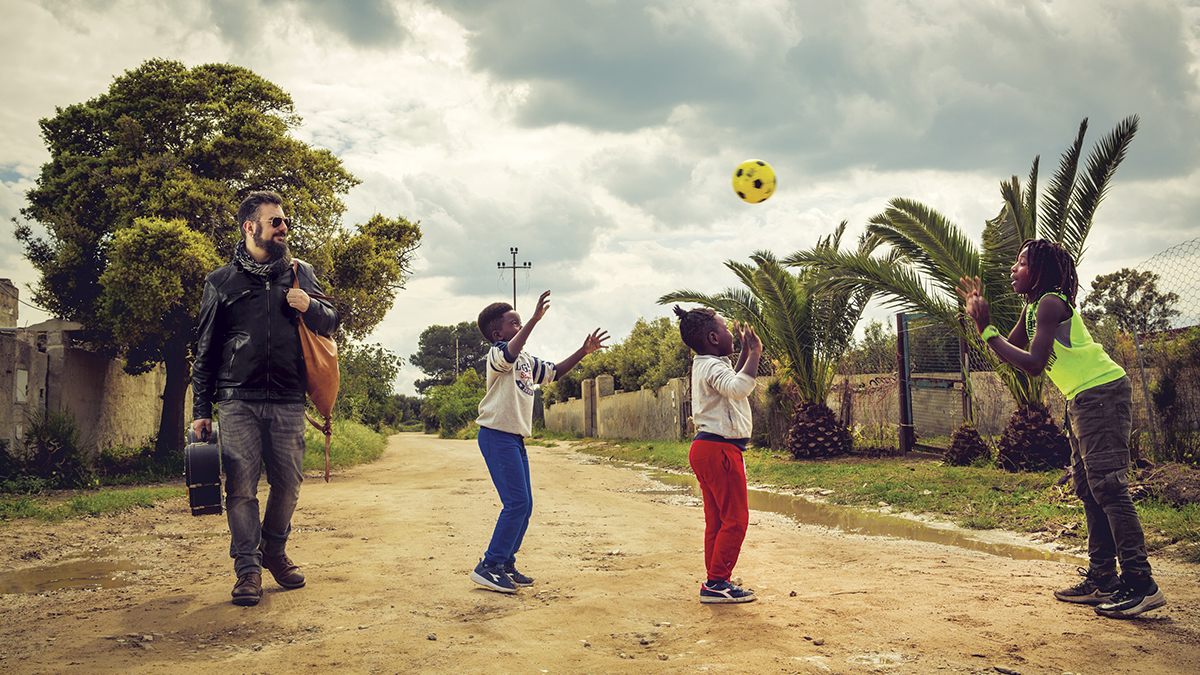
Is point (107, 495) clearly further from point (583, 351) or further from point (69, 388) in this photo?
point (583, 351)

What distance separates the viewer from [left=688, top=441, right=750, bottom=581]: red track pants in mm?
4125

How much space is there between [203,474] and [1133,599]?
194 inches

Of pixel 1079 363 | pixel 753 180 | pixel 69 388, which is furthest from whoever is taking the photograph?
pixel 69 388

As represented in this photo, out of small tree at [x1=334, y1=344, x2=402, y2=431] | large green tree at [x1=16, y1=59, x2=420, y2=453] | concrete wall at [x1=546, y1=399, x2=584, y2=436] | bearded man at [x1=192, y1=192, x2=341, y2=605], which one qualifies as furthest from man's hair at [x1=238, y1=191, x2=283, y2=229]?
concrete wall at [x1=546, y1=399, x2=584, y2=436]

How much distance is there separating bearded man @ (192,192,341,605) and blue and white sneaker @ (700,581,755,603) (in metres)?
2.38

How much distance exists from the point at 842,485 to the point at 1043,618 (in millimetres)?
6452

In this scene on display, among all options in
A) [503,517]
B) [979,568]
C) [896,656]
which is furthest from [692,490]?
[896,656]

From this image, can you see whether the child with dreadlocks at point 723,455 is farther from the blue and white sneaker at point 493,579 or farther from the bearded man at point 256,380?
the bearded man at point 256,380

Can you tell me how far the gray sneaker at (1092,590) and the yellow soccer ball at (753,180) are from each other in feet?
13.8

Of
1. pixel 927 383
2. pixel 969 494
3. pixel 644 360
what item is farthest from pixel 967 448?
pixel 644 360

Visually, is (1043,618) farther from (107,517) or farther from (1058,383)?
(107,517)

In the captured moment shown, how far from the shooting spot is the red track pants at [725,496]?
412 cm

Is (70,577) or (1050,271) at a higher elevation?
(1050,271)

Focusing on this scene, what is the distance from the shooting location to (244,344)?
14.0 ft
